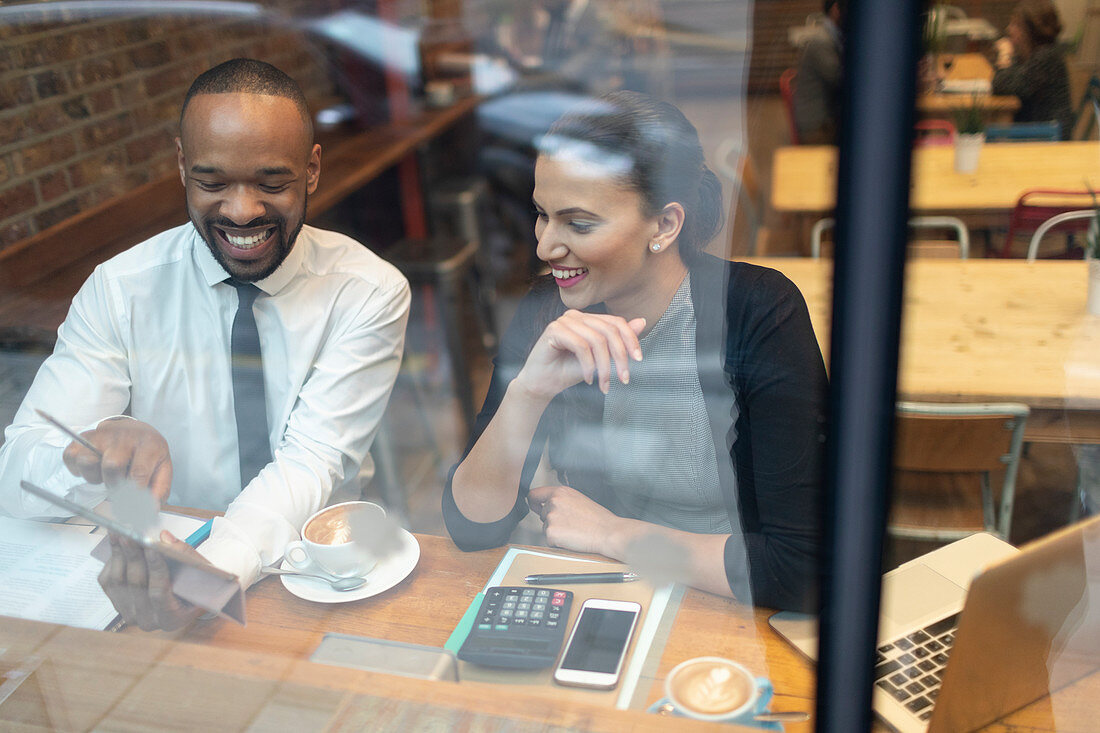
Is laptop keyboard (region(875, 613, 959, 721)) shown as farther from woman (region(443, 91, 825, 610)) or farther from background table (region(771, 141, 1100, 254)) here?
background table (region(771, 141, 1100, 254))

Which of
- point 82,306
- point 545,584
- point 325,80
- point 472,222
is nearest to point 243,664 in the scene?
point 545,584

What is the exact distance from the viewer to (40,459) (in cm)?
87

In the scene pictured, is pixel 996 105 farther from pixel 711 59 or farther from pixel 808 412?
pixel 808 412

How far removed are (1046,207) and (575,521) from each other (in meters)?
0.97

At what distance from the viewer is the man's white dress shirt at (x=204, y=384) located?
90cm

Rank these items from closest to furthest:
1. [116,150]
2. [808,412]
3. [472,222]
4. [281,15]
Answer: [808,412] → [116,150] → [281,15] → [472,222]

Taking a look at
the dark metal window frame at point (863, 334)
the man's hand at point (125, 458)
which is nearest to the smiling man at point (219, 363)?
the man's hand at point (125, 458)

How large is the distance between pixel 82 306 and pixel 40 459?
0.60 feet

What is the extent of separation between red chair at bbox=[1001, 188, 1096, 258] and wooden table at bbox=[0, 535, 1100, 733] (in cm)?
76

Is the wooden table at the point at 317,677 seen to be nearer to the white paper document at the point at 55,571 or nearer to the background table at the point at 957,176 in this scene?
the white paper document at the point at 55,571

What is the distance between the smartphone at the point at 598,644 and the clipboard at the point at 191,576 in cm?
35

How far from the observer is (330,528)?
3.12ft

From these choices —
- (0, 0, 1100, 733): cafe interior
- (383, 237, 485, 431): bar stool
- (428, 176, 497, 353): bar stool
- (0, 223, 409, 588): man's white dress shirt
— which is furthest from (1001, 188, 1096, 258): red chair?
(383, 237, 485, 431): bar stool

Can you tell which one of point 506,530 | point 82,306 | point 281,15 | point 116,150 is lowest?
point 506,530
